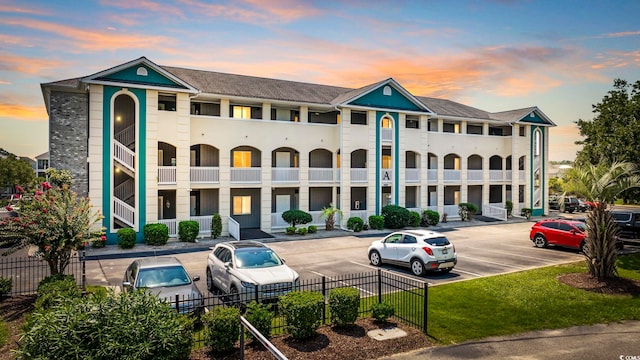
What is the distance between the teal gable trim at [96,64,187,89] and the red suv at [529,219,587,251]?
73.8 ft

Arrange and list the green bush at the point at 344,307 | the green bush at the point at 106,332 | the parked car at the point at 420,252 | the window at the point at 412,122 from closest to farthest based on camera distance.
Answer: the green bush at the point at 106,332
the green bush at the point at 344,307
the parked car at the point at 420,252
the window at the point at 412,122

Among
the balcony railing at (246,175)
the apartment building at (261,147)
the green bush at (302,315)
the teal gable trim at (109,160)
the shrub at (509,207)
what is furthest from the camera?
the shrub at (509,207)

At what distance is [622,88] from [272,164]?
1063 inches

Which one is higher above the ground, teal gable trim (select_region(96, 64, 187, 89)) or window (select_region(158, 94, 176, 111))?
teal gable trim (select_region(96, 64, 187, 89))

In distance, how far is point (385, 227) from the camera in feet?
98.9

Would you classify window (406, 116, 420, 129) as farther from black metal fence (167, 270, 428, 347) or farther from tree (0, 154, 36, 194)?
tree (0, 154, 36, 194)

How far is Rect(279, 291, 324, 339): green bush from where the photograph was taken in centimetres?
852

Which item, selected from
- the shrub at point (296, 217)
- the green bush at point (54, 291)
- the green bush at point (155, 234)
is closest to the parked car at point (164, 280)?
the green bush at point (54, 291)

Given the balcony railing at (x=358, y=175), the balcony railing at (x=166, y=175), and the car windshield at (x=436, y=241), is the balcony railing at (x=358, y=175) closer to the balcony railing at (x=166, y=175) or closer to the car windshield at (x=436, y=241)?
the balcony railing at (x=166, y=175)

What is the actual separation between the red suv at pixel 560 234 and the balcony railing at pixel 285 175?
1574cm

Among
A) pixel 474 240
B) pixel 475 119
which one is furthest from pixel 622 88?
pixel 474 240

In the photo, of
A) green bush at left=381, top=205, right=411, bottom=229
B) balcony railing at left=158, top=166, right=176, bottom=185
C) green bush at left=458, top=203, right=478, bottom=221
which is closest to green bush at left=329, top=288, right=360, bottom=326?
balcony railing at left=158, top=166, right=176, bottom=185

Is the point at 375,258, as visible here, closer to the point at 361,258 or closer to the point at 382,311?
the point at 361,258

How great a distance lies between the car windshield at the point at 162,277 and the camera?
10820 millimetres
